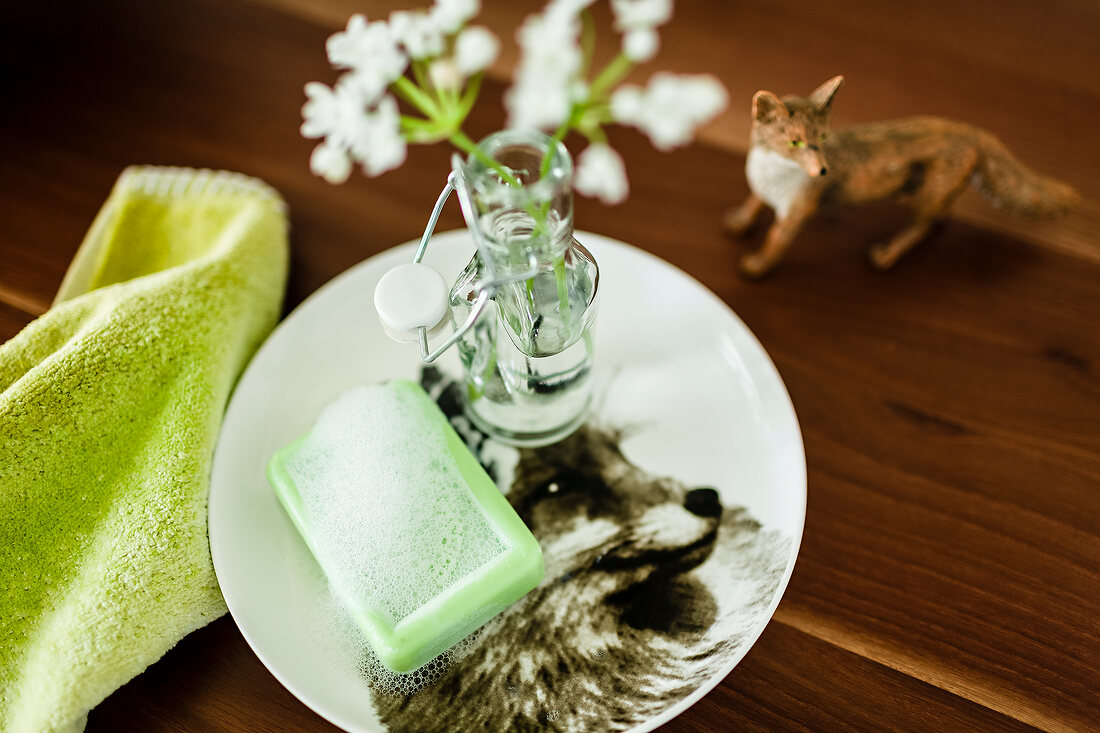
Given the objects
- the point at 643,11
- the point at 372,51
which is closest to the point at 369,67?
the point at 372,51

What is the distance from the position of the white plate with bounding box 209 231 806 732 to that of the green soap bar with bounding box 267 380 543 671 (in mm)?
31

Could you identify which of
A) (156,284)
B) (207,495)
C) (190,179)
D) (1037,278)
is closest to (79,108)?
(190,179)

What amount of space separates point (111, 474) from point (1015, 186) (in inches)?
24.3

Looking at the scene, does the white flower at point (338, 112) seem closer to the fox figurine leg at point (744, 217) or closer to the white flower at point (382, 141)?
the white flower at point (382, 141)

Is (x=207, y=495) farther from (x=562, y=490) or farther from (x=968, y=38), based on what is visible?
(x=968, y=38)

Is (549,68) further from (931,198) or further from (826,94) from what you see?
(931,198)

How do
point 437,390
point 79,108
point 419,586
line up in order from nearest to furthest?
point 419,586 → point 437,390 → point 79,108

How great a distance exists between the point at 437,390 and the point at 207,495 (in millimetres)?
150

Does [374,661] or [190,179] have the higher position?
[190,179]

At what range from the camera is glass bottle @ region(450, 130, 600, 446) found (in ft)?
1.09

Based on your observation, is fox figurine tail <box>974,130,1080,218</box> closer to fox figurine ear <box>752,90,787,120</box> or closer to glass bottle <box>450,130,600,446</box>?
fox figurine ear <box>752,90,787,120</box>

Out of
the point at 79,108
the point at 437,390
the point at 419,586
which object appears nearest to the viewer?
the point at 419,586

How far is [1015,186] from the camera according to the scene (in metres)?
0.54

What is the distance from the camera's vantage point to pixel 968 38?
0.68m
